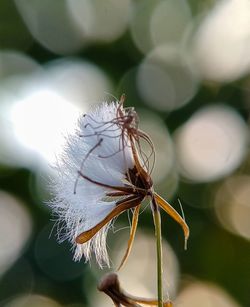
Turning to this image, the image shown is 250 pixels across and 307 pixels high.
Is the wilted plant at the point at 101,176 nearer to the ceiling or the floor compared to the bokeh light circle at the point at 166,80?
nearer to the ceiling

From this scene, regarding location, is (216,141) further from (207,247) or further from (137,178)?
(137,178)

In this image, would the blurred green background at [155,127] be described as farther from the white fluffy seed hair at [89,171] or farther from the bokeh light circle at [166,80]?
the white fluffy seed hair at [89,171]

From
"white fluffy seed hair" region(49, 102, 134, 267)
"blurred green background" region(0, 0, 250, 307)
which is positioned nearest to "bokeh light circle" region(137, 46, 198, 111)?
"blurred green background" region(0, 0, 250, 307)

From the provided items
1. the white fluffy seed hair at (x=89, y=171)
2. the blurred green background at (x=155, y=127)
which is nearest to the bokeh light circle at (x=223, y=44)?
the blurred green background at (x=155, y=127)

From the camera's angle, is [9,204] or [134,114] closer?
[134,114]

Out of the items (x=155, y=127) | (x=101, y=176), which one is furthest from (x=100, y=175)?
(x=155, y=127)

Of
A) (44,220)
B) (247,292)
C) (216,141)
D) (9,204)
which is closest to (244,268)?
(247,292)

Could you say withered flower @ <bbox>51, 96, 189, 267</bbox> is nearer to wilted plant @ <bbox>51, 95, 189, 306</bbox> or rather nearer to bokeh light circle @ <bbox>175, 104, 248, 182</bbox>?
wilted plant @ <bbox>51, 95, 189, 306</bbox>
